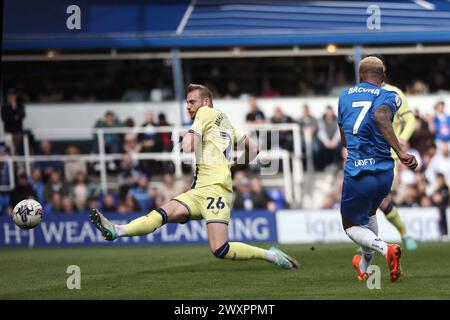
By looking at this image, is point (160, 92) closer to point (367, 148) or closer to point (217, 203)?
point (217, 203)

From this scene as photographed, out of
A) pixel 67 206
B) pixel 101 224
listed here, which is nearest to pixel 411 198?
pixel 67 206

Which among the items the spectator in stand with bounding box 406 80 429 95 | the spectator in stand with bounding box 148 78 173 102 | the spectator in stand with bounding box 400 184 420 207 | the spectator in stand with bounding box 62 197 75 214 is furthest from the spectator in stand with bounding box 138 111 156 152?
the spectator in stand with bounding box 406 80 429 95

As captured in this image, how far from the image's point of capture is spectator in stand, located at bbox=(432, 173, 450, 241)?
21.8 meters

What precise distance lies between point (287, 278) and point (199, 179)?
159 cm

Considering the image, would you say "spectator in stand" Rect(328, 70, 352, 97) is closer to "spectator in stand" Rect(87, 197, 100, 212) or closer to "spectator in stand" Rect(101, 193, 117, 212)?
"spectator in stand" Rect(101, 193, 117, 212)

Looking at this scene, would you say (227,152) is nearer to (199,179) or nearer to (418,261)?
(199,179)

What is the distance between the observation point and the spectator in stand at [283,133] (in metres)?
24.2

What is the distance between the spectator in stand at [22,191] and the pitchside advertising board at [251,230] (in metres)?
0.76

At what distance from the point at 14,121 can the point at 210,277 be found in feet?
41.6

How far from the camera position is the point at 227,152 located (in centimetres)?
1316

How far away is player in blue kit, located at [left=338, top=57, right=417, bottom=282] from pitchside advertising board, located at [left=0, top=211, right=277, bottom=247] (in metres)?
10.4

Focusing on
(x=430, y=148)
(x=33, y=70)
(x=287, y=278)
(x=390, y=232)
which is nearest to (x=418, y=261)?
(x=287, y=278)

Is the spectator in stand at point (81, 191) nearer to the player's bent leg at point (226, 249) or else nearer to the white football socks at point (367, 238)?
the player's bent leg at point (226, 249)

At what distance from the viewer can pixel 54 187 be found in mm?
24188
